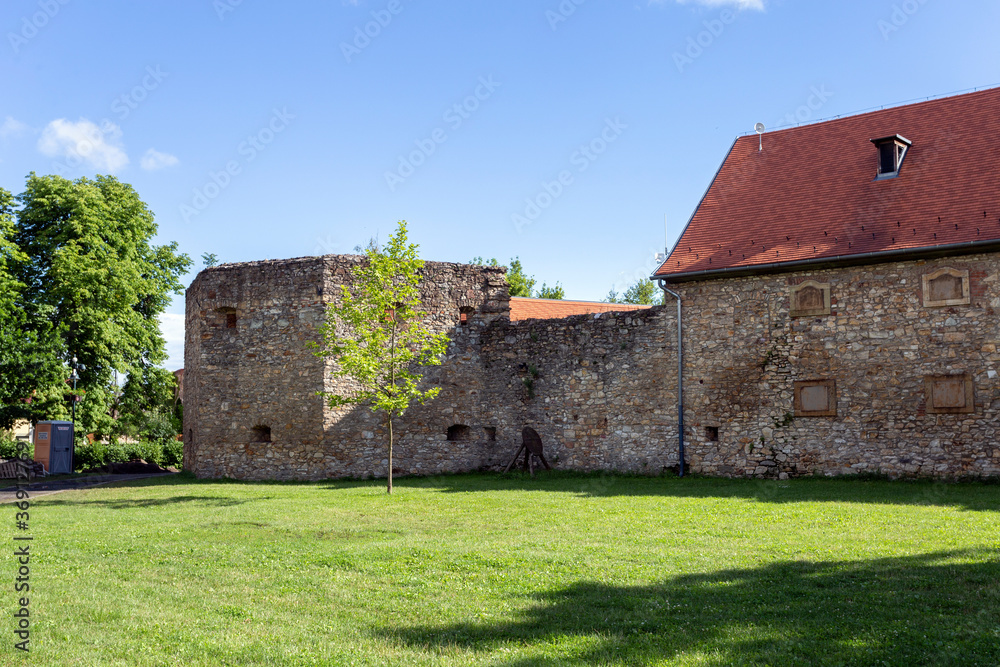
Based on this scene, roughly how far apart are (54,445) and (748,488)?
1993 centimetres

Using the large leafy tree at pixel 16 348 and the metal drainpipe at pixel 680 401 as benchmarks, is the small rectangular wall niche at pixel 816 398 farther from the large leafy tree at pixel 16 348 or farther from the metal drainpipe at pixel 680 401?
the large leafy tree at pixel 16 348

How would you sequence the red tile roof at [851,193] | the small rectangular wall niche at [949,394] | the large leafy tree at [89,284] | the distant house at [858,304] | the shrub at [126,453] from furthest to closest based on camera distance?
the shrub at [126,453] → the large leafy tree at [89,284] → the red tile roof at [851,193] → the distant house at [858,304] → the small rectangular wall niche at [949,394]

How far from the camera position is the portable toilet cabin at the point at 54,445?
78.2 feet

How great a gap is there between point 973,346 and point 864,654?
1218cm

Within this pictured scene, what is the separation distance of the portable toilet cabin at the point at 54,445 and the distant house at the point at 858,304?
60.0 feet

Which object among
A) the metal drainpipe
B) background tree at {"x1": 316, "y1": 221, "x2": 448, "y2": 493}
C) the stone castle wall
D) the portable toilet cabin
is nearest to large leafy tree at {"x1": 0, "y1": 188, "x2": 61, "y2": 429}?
the portable toilet cabin

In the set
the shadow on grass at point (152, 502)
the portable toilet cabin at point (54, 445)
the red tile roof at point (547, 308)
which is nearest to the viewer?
the shadow on grass at point (152, 502)

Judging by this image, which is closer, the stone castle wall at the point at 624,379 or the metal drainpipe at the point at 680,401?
the stone castle wall at the point at 624,379

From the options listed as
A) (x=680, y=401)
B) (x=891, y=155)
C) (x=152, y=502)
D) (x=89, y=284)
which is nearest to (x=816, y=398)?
(x=680, y=401)

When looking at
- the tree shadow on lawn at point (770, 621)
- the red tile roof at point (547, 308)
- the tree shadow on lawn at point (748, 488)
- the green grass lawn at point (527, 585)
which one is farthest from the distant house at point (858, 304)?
Result: the red tile roof at point (547, 308)

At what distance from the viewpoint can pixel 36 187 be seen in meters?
26.0

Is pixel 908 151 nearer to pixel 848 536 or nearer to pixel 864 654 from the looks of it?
pixel 848 536

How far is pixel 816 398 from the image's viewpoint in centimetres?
1605

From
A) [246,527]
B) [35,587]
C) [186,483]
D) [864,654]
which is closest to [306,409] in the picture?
[186,483]
